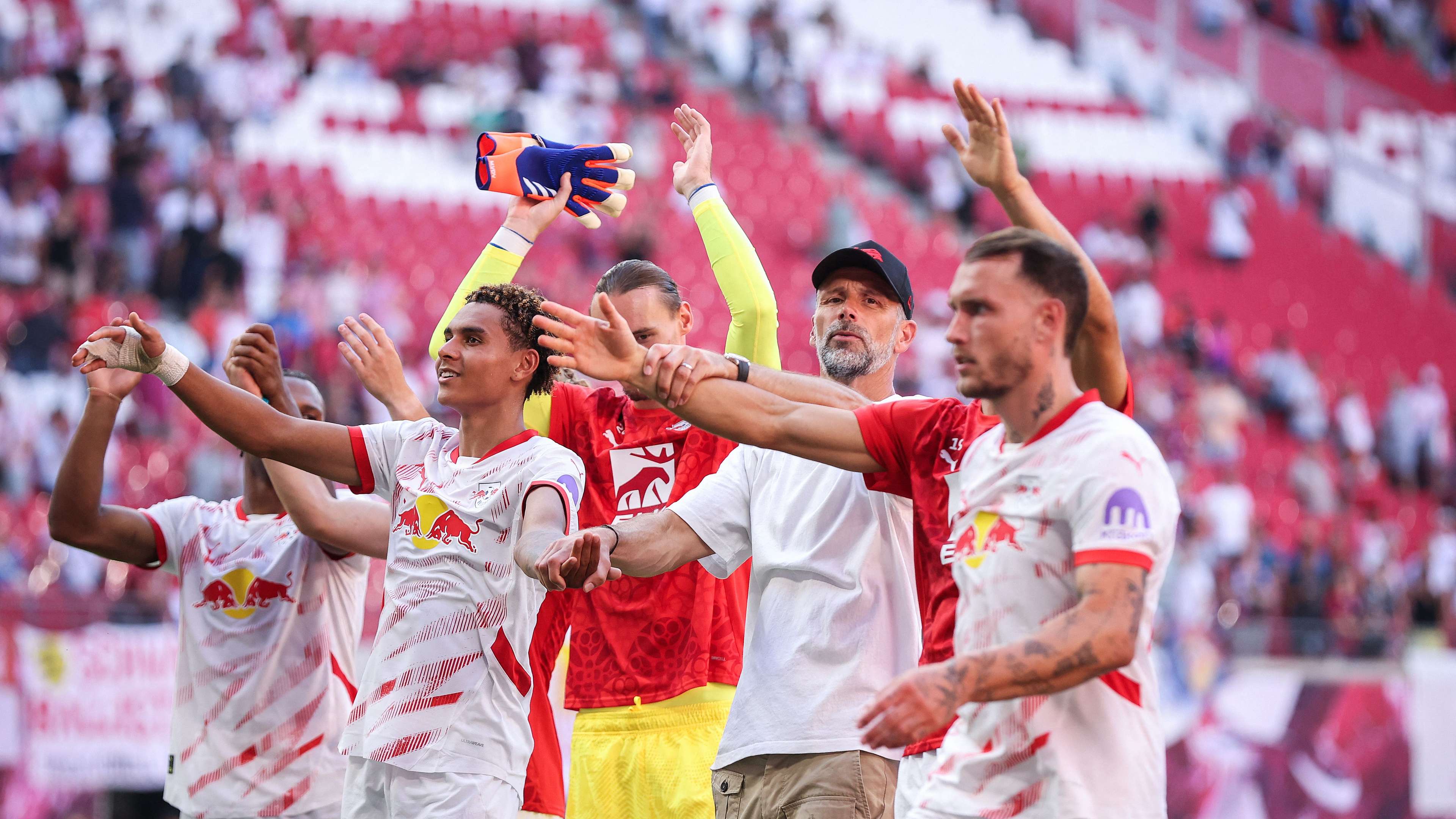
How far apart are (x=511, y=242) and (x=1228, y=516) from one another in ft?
40.0

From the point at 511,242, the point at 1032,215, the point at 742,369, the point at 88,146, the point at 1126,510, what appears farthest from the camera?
the point at 88,146

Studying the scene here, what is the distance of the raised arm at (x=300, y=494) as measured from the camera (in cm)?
433

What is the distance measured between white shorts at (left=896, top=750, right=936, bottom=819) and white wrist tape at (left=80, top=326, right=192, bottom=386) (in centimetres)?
224

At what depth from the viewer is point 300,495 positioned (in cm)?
432

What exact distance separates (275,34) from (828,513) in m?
15.6

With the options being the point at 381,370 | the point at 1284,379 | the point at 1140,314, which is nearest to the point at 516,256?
the point at 381,370

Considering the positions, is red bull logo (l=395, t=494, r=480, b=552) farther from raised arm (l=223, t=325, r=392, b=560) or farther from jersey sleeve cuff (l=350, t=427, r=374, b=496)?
raised arm (l=223, t=325, r=392, b=560)

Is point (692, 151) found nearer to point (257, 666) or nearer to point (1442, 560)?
point (257, 666)

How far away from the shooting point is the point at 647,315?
460 centimetres

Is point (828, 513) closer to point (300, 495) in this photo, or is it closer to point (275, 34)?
point (300, 495)

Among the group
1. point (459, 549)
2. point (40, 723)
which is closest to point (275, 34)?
point (40, 723)

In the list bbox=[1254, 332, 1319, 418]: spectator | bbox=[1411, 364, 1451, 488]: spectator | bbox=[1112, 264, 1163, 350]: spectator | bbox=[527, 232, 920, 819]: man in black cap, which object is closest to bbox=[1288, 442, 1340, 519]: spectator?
bbox=[1254, 332, 1319, 418]: spectator

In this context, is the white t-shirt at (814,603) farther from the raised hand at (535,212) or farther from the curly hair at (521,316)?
the raised hand at (535,212)

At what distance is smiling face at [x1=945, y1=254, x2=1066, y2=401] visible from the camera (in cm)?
290
